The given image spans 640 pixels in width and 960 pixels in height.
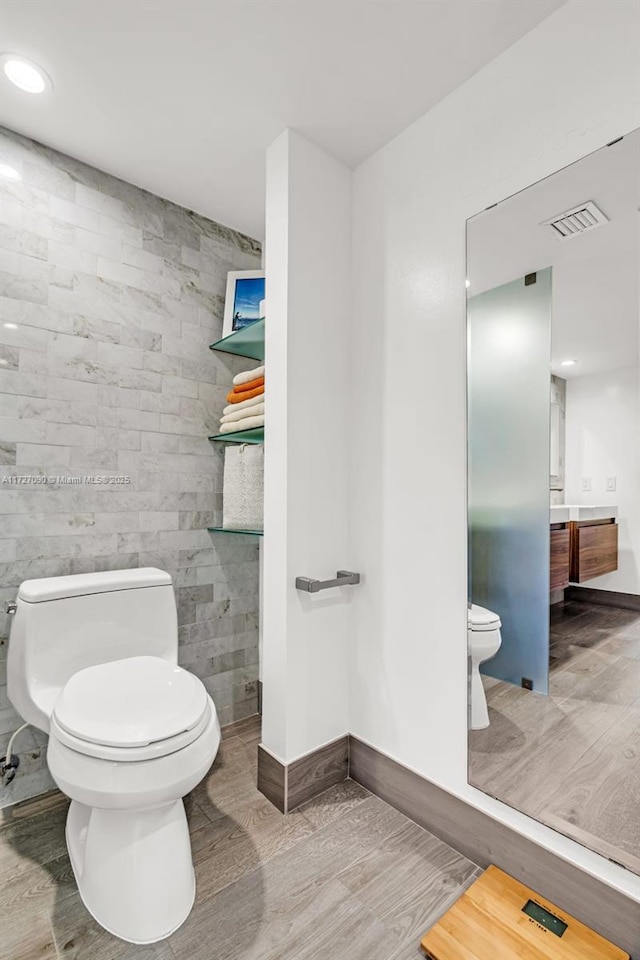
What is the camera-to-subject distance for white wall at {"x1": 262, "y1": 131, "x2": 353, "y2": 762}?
168cm

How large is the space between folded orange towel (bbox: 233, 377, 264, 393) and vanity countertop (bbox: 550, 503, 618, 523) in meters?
1.17

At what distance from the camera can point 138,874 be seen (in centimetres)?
121

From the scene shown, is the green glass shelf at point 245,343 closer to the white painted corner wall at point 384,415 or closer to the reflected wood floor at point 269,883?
the white painted corner wall at point 384,415

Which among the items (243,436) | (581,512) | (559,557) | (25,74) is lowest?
(559,557)

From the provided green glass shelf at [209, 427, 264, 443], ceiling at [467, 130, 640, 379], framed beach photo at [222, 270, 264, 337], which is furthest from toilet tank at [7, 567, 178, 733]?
ceiling at [467, 130, 640, 379]

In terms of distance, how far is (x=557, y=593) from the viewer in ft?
4.36

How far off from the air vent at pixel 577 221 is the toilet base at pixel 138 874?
5.91 ft

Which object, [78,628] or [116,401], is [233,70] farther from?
[78,628]

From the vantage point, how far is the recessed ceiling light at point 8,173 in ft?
5.49

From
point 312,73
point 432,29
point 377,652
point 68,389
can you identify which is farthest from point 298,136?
point 377,652

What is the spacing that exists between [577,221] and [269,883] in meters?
1.94

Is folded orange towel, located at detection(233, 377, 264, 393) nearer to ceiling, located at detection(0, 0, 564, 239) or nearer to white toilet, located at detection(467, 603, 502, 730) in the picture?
ceiling, located at detection(0, 0, 564, 239)

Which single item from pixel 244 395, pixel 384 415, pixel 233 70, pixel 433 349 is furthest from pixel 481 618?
pixel 233 70

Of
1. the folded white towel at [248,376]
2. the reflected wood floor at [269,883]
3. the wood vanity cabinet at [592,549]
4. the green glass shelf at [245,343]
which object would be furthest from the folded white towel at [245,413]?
the reflected wood floor at [269,883]
